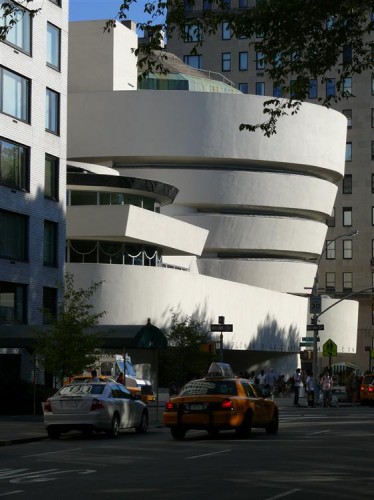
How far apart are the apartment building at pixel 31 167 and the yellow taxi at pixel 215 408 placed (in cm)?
1923

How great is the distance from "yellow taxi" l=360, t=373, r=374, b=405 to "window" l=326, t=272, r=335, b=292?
2637 inches

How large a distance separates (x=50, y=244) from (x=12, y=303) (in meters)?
4.61

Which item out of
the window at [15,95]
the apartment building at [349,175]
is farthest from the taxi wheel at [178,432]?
the apartment building at [349,175]

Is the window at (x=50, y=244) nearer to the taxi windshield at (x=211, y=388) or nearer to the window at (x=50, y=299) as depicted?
the window at (x=50, y=299)

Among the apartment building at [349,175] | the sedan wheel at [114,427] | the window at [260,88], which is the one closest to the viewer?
the sedan wheel at [114,427]

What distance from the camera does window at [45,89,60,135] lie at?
54406mm

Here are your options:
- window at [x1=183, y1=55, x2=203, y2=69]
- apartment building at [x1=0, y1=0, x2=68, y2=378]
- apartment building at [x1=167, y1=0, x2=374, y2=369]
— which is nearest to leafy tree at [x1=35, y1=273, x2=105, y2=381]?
apartment building at [x1=0, y1=0, x2=68, y2=378]

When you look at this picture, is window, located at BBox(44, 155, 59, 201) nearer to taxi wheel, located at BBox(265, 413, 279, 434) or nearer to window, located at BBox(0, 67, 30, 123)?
window, located at BBox(0, 67, 30, 123)

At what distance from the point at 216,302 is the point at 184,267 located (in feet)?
19.2

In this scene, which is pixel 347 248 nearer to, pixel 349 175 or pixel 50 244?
pixel 349 175

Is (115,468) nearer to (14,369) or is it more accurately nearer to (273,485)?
(273,485)

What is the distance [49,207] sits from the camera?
178 ft

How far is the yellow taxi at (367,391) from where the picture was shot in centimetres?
5947

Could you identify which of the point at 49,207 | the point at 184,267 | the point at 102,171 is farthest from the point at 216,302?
the point at 49,207
